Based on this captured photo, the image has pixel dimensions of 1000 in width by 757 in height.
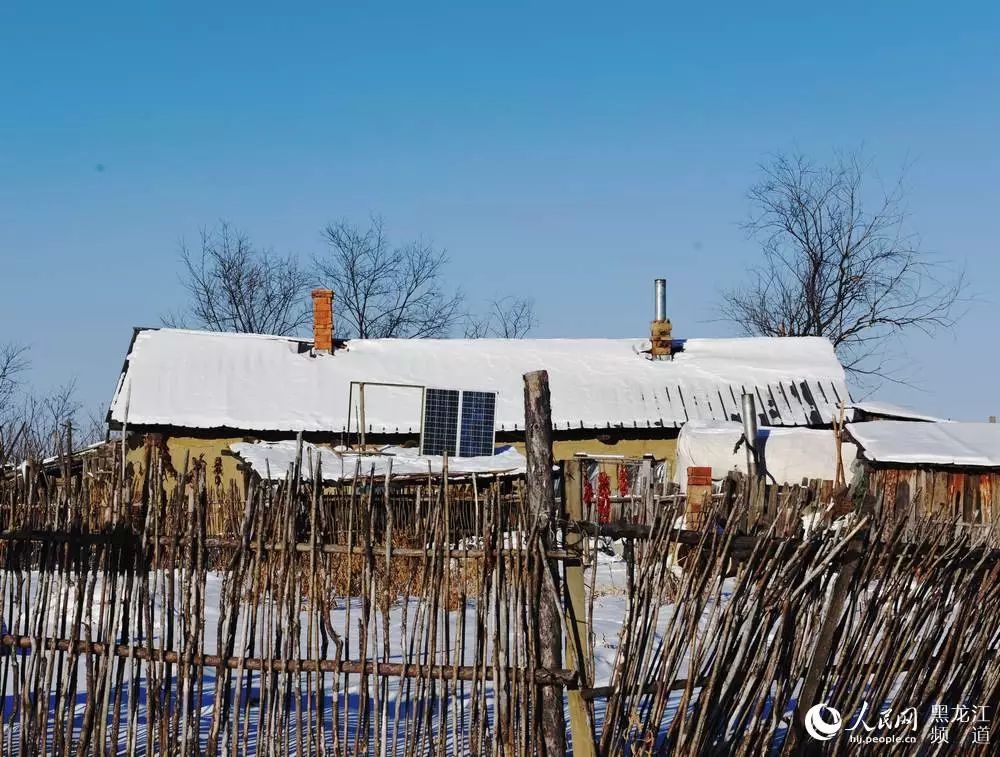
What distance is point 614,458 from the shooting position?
21.0 meters

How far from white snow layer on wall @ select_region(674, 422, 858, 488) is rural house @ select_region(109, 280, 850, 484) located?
3785 millimetres

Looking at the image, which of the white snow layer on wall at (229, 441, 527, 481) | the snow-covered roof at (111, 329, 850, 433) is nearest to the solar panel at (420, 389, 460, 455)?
the white snow layer on wall at (229, 441, 527, 481)

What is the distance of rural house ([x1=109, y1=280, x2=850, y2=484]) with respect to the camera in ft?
67.1

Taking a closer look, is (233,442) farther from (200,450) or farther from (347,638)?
(347,638)

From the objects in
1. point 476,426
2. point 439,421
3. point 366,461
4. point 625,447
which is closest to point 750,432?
point 476,426

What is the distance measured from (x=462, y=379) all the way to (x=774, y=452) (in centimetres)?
854

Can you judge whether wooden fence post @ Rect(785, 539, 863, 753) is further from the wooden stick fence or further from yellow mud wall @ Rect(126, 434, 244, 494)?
yellow mud wall @ Rect(126, 434, 244, 494)

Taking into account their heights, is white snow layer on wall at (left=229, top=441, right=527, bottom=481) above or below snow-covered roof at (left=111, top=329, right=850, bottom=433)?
below

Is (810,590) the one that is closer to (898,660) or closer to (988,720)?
(898,660)

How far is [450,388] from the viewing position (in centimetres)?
2212

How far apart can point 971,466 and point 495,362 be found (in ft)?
35.5

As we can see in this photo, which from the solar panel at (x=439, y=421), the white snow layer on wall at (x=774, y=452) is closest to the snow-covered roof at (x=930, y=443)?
the white snow layer on wall at (x=774, y=452)

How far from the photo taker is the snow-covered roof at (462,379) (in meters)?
21.1

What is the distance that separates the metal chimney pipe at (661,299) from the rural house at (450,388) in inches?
1.1
